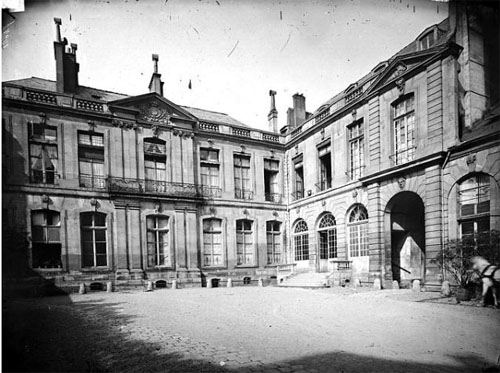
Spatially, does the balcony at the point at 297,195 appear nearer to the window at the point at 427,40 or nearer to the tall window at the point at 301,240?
the tall window at the point at 301,240

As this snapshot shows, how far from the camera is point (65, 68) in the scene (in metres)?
14.1

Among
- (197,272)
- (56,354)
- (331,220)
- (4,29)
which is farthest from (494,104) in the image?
(197,272)

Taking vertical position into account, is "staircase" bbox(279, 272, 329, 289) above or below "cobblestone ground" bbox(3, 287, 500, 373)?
below

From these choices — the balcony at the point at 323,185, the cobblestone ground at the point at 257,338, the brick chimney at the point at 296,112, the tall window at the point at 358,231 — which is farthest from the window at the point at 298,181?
the cobblestone ground at the point at 257,338

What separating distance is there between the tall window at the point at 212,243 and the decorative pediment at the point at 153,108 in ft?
19.9

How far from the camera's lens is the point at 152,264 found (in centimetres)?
1445

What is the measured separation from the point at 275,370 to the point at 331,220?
12.0 meters

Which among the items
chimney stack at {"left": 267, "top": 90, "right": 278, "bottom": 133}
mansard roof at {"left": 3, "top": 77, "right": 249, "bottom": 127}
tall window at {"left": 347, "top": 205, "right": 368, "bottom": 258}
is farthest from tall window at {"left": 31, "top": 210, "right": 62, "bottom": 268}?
chimney stack at {"left": 267, "top": 90, "right": 278, "bottom": 133}

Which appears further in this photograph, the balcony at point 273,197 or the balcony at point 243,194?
the balcony at point 273,197

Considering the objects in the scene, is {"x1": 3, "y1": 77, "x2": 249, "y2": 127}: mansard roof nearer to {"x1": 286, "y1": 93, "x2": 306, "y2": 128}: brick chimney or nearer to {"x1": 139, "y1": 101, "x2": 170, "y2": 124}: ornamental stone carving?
{"x1": 139, "y1": 101, "x2": 170, "y2": 124}: ornamental stone carving

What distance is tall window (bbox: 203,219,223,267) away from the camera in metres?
16.1

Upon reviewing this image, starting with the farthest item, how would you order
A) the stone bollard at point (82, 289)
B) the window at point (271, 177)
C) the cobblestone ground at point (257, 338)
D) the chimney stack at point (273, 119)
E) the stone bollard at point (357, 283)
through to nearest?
the chimney stack at point (273, 119) < the window at point (271, 177) < the stone bollard at point (357, 283) < the stone bollard at point (82, 289) < the cobblestone ground at point (257, 338)

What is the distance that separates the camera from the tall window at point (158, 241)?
14.6 metres

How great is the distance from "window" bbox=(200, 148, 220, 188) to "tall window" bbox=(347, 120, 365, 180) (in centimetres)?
764
